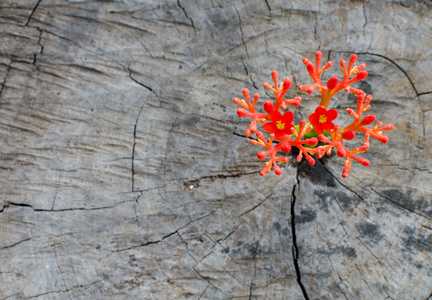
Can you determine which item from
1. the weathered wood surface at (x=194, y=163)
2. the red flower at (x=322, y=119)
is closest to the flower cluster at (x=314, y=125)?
the red flower at (x=322, y=119)

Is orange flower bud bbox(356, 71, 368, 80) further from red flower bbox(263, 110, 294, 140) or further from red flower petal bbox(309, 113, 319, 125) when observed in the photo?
red flower bbox(263, 110, 294, 140)

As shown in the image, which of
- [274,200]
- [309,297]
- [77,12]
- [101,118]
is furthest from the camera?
[77,12]

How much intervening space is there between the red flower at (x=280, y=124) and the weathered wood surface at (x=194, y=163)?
8.6 inches

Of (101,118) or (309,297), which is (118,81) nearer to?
(101,118)

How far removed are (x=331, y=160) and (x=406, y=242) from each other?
552 millimetres

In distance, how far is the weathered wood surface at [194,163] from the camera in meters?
1.74

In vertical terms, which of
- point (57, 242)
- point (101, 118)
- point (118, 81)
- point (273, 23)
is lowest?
point (57, 242)

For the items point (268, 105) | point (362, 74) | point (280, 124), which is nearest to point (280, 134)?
point (280, 124)

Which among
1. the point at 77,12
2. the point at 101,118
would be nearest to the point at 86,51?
the point at 77,12

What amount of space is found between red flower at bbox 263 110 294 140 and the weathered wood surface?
219 millimetres

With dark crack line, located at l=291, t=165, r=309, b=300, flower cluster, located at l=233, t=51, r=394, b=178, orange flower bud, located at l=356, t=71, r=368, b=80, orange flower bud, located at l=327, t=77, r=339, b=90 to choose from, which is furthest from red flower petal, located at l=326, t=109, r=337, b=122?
dark crack line, located at l=291, t=165, r=309, b=300

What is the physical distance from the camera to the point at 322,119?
5.55 ft

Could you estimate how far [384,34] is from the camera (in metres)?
2.06

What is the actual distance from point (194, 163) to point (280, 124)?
0.52 metres
